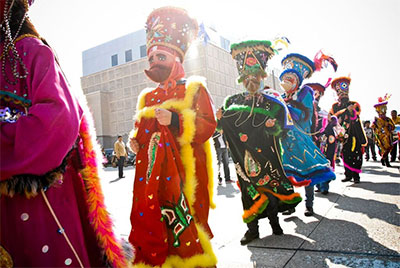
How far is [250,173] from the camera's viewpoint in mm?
3611

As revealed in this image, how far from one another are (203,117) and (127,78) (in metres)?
43.4

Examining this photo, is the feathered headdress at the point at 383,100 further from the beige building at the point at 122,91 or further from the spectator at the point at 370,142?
the beige building at the point at 122,91

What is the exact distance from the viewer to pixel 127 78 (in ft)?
144

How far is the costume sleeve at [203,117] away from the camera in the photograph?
8.52 feet

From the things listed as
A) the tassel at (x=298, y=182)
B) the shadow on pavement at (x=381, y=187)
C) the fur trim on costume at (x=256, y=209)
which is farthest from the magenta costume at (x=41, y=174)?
the shadow on pavement at (x=381, y=187)

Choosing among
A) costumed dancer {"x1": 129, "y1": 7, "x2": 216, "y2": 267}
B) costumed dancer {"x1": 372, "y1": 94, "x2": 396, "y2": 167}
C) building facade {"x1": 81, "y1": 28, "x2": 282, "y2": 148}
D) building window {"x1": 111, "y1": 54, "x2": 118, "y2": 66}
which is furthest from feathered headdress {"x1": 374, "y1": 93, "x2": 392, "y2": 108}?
building window {"x1": 111, "y1": 54, "x2": 118, "y2": 66}

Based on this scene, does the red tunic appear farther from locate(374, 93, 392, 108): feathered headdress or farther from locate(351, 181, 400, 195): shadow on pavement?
locate(374, 93, 392, 108): feathered headdress

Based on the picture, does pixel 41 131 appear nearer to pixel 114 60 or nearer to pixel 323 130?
pixel 323 130

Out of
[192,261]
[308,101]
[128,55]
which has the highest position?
[128,55]

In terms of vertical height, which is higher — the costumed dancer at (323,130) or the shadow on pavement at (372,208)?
the costumed dancer at (323,130)

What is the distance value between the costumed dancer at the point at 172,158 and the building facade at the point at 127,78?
33.4 metres

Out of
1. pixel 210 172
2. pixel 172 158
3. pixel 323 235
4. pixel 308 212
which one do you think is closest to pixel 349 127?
pixel 308 212

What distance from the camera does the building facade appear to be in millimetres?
37125

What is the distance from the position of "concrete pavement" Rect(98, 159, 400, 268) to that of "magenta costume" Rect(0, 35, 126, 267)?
0.67ft
